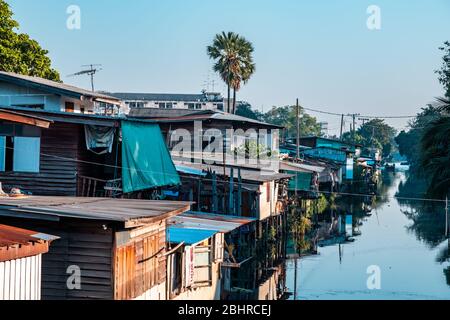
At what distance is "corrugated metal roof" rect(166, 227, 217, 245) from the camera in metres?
15.3

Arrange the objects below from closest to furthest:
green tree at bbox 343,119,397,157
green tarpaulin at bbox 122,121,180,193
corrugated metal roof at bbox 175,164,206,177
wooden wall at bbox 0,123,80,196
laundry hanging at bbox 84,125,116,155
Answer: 1. wooden wall at bbox 0,123,80,196
2. laundry hanging at bbox 84,125,116,155
3. green tarpaulin at bbox 122,121,180,193
4. corrugated metal roof at bbox 175,164,206,177
5. green tree at bbox 343,119,397,157

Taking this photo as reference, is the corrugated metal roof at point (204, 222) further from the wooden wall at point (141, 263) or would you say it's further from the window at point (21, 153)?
the window at point (21, 153)

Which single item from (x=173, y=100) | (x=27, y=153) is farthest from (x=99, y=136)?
(x=173, y=100)

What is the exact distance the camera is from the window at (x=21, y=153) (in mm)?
18141

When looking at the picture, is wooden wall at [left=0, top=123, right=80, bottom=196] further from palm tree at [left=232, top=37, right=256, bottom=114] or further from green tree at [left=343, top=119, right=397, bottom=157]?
green tree at [left=343, top=119, right=397, bottom=157]

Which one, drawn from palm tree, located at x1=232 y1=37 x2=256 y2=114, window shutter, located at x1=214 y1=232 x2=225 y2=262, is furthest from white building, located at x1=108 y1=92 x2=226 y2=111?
window shutter, located at x1=214 y1=232 x2=225 y2=262

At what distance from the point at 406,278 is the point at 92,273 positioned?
1592 cm

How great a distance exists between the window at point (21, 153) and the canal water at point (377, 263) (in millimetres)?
9455

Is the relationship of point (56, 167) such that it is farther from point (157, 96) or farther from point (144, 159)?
point (157, 96)

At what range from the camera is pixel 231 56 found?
159 feet

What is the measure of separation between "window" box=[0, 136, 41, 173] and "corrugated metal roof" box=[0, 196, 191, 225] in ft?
14.2

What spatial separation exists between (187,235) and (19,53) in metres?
19.4

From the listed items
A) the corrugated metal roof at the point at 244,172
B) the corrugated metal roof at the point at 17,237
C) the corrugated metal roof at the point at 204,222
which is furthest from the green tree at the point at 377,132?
the corrugated metal roof at the point at 17,237
